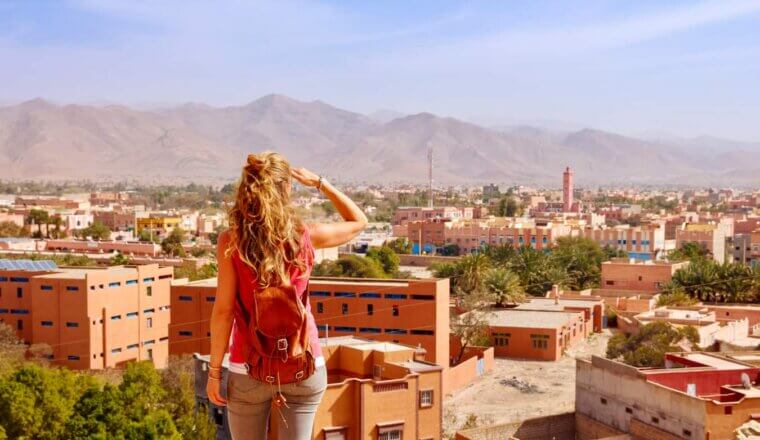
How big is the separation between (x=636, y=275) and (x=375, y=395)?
87.2 ft

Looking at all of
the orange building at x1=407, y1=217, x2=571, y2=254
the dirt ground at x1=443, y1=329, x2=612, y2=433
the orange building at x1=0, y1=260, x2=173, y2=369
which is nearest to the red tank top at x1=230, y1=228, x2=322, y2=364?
the dirt ground at x1=443, y1=329, x2=612, y2=433

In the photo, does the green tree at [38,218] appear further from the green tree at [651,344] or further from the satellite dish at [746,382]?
the satellite dish at [746,382]

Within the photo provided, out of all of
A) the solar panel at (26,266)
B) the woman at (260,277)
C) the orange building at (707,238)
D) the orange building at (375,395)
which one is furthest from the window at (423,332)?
the orange building at (707,238)

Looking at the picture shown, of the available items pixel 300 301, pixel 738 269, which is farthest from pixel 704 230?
pixel 300 301

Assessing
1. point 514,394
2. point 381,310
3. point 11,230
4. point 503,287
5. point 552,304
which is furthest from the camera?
point 11,230

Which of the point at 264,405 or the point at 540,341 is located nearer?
the point at 264,405

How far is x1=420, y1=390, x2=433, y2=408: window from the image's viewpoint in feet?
51.1

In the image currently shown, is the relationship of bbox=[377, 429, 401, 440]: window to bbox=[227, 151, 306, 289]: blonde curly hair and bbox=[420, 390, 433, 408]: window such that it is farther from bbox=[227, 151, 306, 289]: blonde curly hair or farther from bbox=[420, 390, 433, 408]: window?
bbox=[227, 151, 306, 289]: blonde curly hair

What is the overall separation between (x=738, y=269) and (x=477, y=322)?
46.0ft

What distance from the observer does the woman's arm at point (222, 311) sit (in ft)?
8.52

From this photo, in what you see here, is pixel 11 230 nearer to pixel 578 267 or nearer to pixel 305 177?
pixel 578 267

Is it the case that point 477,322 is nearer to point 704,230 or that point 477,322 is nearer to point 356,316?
point 356,316

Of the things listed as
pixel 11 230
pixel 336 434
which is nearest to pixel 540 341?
pixel 336 434

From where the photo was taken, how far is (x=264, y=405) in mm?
2689
